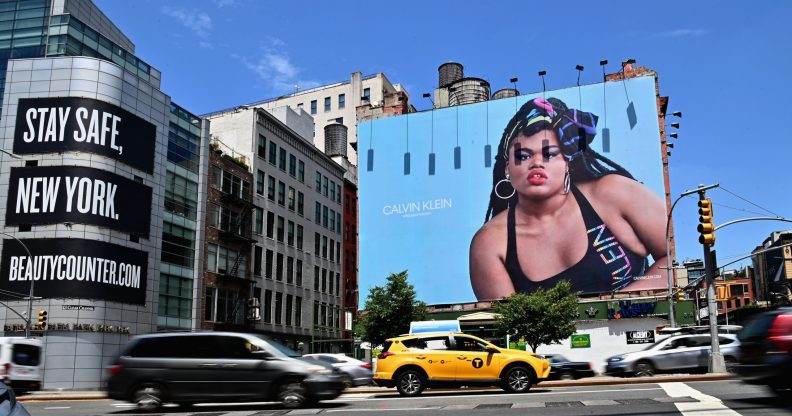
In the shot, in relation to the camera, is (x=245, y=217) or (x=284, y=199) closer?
(x=245, y=217)

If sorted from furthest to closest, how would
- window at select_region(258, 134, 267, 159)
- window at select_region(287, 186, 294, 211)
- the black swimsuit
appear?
window at select_region(287, 186, 294, 211)
window at select_region(258, 134, 267, 159)
the black swimsuit

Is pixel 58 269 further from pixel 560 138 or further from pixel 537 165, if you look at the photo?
pixel 560 138

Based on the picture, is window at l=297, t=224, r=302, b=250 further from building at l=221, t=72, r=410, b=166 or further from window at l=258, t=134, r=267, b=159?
building at l=221, t=72, r=410, b=166

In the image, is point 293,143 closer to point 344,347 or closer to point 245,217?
point 245,217

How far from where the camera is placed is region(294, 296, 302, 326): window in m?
65.7

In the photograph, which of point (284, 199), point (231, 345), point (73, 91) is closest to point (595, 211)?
point (284, 199)

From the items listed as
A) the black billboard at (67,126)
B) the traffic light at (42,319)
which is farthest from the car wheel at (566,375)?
the black billboard at (67,126)

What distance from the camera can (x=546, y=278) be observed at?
55906 mm

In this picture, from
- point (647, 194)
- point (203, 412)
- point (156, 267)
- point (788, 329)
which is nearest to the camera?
point (788, 329)

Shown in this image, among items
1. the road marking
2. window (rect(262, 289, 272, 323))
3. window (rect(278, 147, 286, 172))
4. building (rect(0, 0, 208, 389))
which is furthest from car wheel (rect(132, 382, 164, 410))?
window (rect(278, 147, 286, 172))

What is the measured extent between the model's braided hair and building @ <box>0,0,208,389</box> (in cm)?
2634

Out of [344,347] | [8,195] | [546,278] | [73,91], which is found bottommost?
[344,347]

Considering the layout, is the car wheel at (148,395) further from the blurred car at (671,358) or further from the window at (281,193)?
the window at (281,193)

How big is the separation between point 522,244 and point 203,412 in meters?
45.0
